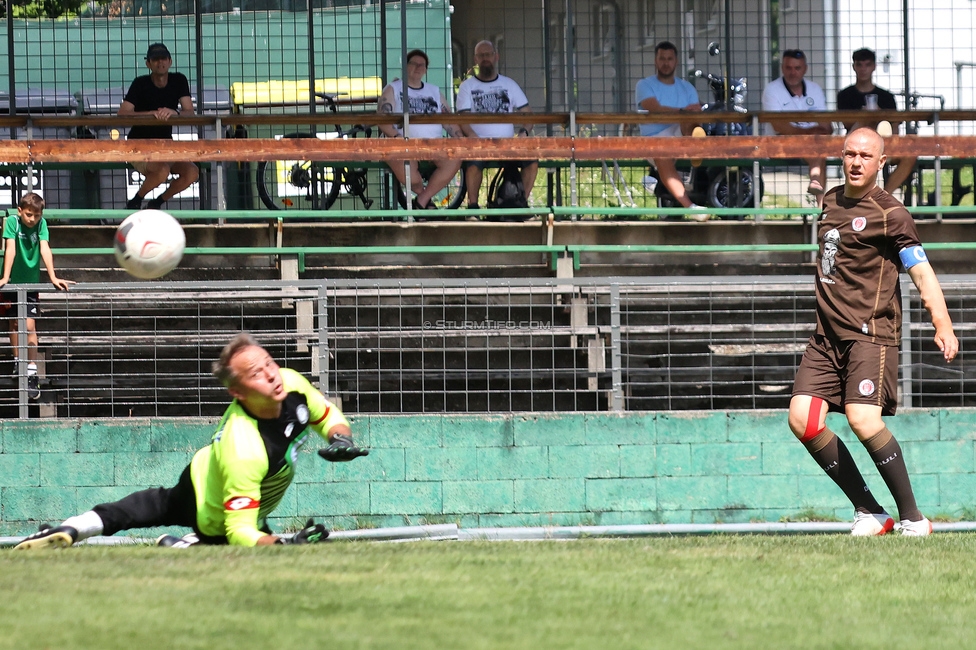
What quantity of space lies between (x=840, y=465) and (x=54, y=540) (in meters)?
4.19

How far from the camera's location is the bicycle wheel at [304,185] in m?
13.4

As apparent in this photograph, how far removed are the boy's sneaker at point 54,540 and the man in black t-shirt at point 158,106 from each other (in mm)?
6639

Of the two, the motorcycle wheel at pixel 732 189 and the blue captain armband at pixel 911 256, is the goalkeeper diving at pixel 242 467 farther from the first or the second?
the motorcycle wheel at pixel 732 189

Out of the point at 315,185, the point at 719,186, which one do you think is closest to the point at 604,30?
the point at 719,186

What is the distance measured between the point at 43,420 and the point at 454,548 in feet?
16.4

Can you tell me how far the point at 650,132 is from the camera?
13.8m

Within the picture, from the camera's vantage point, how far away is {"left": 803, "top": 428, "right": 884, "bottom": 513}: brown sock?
700cm

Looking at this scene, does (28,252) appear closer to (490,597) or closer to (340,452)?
(340,452)

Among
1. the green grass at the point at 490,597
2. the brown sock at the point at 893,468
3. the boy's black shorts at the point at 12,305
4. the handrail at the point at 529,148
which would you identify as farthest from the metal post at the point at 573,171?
the green grass at the point at 490,597

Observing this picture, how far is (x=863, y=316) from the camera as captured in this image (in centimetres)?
679

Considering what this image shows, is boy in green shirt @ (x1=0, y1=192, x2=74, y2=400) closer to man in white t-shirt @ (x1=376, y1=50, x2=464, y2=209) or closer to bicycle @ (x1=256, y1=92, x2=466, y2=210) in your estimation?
bicycle @ (x1=256, y1=92, x2=466, y2=210)

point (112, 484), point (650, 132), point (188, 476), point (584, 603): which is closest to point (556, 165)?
point (650, 132)

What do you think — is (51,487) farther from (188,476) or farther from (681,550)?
(681,550)

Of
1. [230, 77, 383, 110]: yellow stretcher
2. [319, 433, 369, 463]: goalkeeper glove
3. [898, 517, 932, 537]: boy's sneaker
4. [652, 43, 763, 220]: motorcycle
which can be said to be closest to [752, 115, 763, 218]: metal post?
[652, 43, 763, 220]: motorcycle
